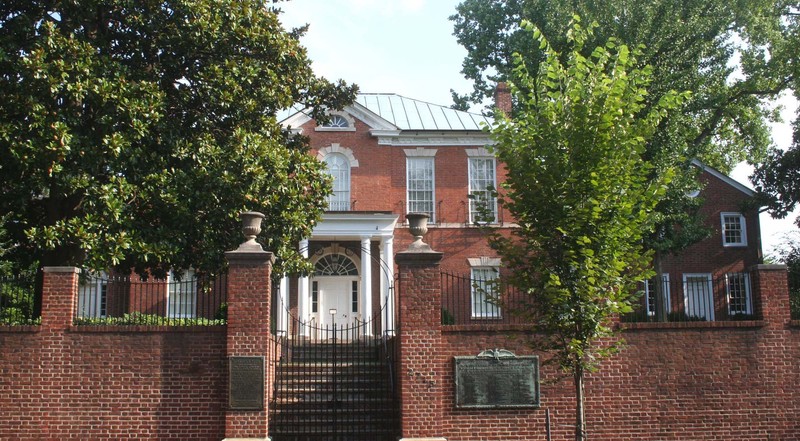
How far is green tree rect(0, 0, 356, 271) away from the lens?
1384 cm

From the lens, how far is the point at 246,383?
12.8 metres

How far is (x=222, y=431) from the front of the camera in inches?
513

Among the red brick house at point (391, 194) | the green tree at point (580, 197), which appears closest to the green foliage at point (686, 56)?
the red brick house at point (391, 194)

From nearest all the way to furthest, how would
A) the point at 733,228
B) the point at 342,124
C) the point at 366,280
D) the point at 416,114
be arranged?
the point at 366,280, the point at 342,124, the point at 416,114, the point at 733,228

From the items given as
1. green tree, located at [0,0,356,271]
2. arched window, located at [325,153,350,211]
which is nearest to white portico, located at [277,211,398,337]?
arched window, located at [325,153,350,211]

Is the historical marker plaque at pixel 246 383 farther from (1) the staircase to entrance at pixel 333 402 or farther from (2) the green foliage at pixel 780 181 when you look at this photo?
(2) the green foliage at pixel 780 181

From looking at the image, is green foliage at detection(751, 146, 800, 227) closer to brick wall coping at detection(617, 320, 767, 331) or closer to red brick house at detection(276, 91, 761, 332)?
red brick house at detection(276, 91, 761, 332)

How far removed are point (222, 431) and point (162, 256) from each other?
3363 millimetres

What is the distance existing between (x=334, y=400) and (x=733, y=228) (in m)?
20.5

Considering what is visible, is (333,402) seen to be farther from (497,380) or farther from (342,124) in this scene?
(342,124)

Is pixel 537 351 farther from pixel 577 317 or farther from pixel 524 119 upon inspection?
pixel 524 119

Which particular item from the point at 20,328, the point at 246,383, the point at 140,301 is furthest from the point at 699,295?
the point at 20,328

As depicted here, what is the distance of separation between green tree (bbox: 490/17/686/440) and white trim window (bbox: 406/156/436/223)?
1511cm

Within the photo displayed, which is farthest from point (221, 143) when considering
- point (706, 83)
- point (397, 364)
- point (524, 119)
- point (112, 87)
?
point (706, 83)
